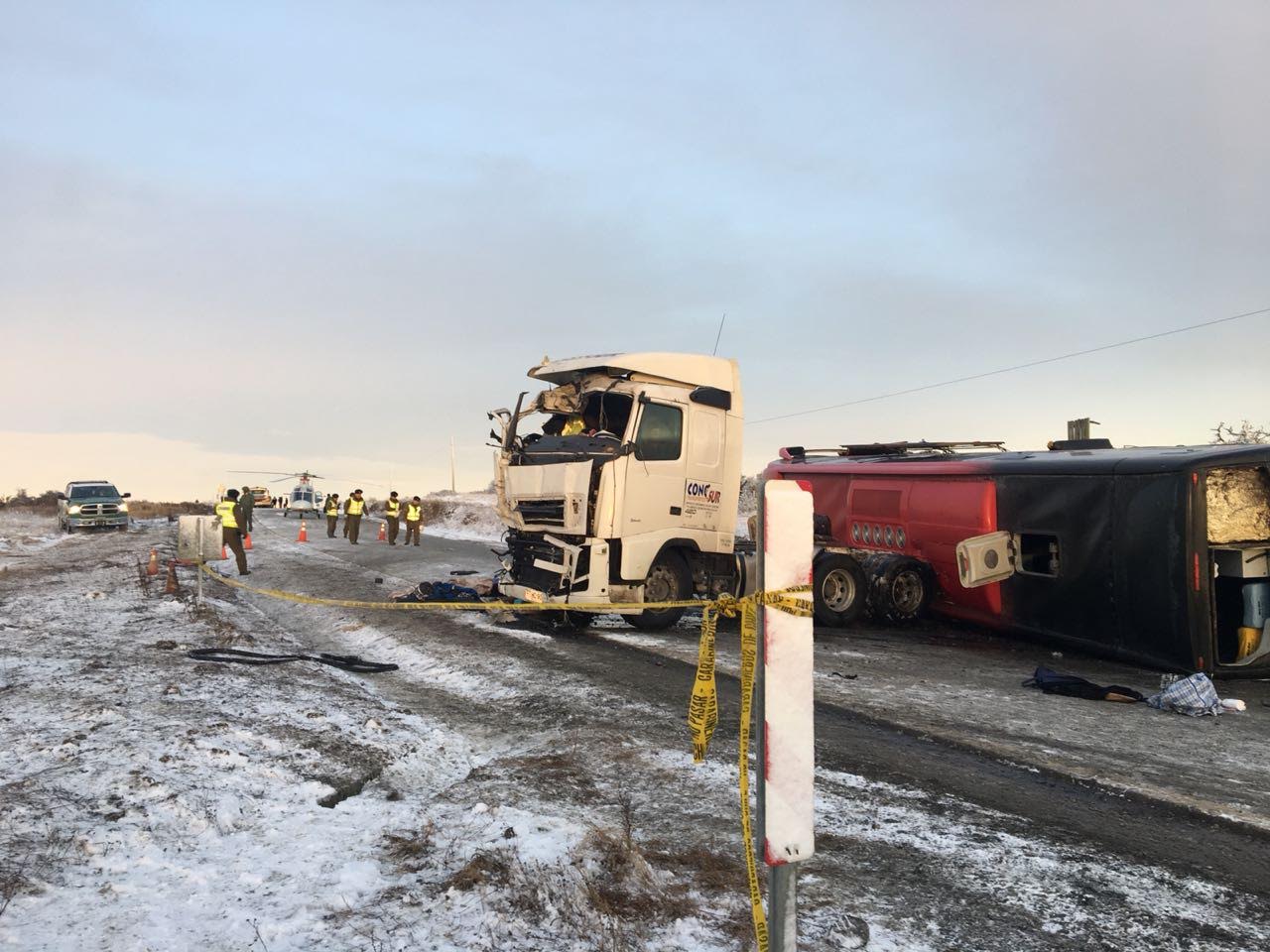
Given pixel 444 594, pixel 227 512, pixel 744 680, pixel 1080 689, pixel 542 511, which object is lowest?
pixel 1080 689

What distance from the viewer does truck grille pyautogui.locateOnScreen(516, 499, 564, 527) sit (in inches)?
411

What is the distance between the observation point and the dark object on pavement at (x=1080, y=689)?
8.30m

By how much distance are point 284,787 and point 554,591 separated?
18.8 ft

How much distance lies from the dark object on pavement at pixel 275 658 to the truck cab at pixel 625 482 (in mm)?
2374

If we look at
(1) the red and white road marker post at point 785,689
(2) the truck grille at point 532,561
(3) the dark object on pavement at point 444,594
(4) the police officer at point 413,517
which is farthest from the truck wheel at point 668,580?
(4) the police officer at point 413,517

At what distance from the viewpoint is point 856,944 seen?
Answer: 3.28m

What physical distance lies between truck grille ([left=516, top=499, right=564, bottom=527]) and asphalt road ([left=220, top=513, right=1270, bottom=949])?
2.04 meters

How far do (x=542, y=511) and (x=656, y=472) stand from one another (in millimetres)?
1533

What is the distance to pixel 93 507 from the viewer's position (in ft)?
104

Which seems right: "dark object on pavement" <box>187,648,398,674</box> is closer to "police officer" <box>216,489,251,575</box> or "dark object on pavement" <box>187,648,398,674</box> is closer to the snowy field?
"police officer" <box>216,489,251,575</box>

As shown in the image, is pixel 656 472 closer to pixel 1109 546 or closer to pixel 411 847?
pixel 1109 546

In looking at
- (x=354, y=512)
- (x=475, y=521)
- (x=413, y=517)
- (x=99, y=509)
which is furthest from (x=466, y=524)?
(x=413, y=517)

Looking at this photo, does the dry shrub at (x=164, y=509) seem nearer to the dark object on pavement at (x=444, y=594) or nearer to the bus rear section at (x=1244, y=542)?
the dark object on pavement at (x=444, y=594)

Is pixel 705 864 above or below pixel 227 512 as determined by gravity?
below
